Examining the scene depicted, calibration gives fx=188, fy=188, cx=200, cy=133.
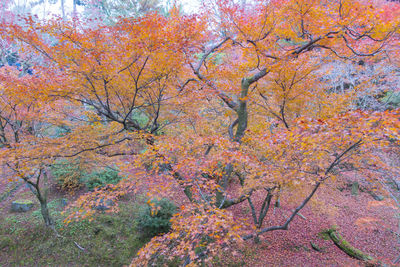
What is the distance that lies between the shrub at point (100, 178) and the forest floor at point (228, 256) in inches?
48.0

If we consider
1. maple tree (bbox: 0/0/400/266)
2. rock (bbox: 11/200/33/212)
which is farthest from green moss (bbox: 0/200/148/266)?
maple tree (bbox: 0/0/400/266)

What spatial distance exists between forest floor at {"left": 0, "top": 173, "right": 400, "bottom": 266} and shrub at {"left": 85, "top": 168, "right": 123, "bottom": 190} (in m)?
1.22

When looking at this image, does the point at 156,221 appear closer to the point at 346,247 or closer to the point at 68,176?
the point at 68,176

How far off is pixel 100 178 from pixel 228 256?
7127 mm

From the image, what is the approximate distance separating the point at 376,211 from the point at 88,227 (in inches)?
572

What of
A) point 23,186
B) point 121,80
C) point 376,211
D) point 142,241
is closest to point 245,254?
point 142,241

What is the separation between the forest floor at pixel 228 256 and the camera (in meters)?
6.42

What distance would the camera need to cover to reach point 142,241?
285 inches

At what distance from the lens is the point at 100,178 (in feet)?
31.6

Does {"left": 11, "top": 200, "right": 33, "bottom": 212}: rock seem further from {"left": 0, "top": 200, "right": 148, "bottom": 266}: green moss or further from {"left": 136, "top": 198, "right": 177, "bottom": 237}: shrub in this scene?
{"left": 136, "top": 198, "right": 177, "bottom": 237}: shrub

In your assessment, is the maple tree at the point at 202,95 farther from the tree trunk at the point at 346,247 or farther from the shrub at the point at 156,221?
the tree trunk at the point at 346,247

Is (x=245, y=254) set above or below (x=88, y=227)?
below

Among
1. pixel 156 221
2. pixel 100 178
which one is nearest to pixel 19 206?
pixel 100 178

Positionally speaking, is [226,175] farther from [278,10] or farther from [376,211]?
[376,211]
